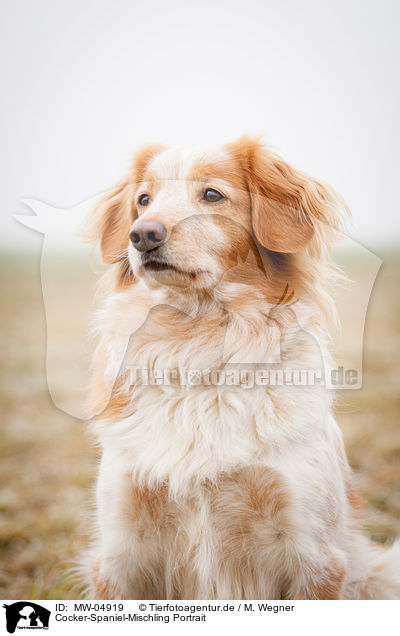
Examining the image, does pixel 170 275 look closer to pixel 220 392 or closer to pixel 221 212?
pixel 221 212

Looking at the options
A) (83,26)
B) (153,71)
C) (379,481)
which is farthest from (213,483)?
(83,26)

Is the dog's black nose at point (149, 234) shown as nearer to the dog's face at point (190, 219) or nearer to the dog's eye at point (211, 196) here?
the dog's face at point (190, 219)

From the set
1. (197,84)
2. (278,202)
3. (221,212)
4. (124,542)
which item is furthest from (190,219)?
(124,542)

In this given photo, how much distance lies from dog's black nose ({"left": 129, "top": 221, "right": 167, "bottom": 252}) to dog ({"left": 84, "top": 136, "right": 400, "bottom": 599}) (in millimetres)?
16

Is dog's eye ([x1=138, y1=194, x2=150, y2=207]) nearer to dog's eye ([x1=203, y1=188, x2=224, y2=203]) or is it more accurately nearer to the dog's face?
the dog's face

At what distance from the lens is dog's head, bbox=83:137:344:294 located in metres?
1.38

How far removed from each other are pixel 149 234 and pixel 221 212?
213 millimetres

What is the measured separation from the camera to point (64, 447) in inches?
83.8
